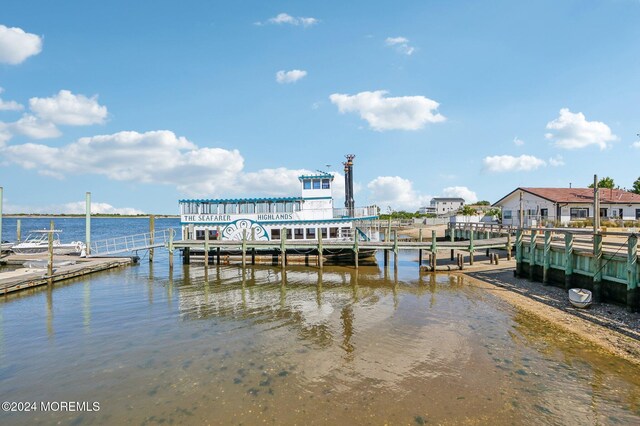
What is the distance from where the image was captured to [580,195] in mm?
40312

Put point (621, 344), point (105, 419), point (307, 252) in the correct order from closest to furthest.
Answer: point (105, 419) < point (621, 344) < point (307, 252)

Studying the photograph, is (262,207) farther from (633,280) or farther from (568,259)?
(633,280)

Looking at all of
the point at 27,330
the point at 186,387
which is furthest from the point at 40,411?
the point at 27,330

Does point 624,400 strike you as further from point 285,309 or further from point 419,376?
point 285,309

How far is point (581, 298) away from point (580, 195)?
1295 inches

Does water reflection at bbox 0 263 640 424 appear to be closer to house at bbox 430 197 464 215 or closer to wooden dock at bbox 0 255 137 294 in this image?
wooden dock at bbox 0 255 137 294

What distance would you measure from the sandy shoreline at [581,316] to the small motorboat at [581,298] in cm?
21

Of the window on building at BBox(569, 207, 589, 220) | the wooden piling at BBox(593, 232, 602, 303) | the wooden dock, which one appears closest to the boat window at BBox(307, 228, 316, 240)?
the wooden dock

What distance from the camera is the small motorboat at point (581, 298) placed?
14.1 m

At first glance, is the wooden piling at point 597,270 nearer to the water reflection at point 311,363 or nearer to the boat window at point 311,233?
the water reflection at point 311,363

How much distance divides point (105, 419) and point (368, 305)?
445 inches

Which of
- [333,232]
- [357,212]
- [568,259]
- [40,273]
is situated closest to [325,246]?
[333,232]

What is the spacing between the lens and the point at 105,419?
753 centimetres

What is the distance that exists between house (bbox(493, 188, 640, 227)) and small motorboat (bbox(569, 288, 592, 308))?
79.0 ft
